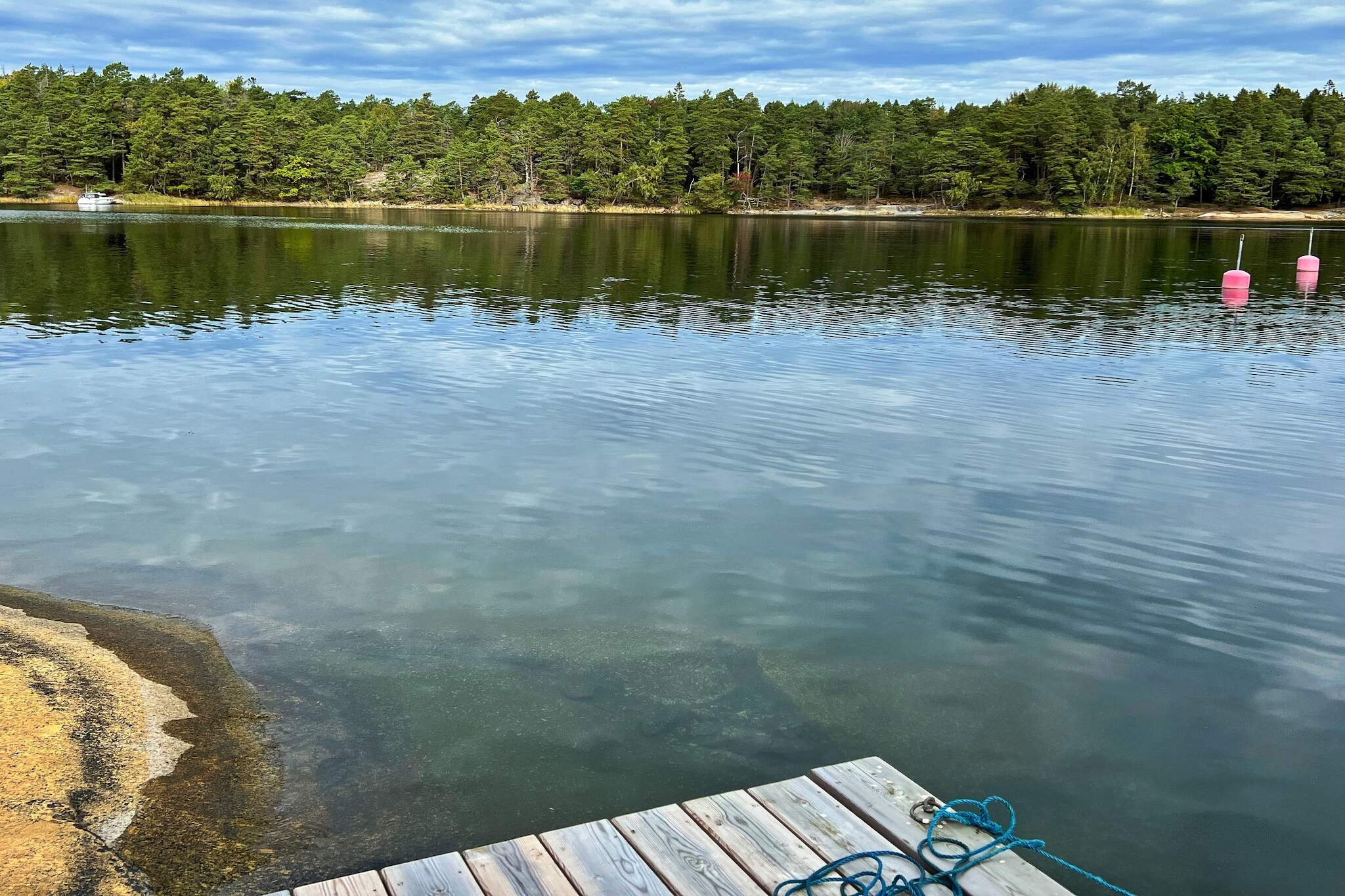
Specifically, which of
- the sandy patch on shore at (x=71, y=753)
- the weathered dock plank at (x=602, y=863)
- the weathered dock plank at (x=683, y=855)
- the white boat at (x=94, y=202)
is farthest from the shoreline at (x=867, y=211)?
the weathered dock plank at (x=602, y=863)

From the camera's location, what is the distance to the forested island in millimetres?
116312

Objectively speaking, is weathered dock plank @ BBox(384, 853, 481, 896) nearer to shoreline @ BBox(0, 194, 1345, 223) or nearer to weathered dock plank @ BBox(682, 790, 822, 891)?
weathered dock plank @ BBox(682, 790, 822, 891)

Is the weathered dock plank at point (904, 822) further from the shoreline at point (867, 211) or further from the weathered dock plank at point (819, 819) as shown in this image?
the shoreline at point (867, 211)

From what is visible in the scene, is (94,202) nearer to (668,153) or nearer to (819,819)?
(668,153)

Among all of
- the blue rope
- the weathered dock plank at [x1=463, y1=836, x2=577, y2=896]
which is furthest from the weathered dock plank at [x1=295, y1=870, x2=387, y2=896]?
the blue rope

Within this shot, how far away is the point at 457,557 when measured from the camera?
9852 mm

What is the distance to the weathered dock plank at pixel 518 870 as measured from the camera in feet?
14.4

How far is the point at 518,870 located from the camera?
454 centimetres

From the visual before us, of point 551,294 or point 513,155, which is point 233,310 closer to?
point 551,294

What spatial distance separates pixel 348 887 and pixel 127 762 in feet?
8.08

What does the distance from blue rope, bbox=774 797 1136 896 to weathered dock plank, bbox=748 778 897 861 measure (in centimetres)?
10

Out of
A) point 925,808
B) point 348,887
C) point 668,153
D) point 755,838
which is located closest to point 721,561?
point 925,808

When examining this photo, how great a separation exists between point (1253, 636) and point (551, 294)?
2793cm

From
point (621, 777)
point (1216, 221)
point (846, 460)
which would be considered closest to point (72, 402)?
point (846, 460)
